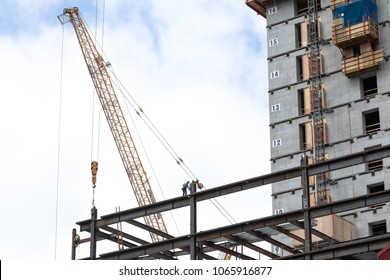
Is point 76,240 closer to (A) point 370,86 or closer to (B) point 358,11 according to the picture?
(A) point 370,86

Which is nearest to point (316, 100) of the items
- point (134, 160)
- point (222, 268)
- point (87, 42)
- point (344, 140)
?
point (344, 140)

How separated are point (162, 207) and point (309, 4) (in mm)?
41849

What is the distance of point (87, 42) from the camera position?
13325 cm

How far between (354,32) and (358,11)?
2.20 metres

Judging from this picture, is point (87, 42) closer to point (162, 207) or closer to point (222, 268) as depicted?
point (162, 207)

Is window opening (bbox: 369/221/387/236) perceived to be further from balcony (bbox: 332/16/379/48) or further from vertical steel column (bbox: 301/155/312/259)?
A: vertical steel column (bbox: 301/155/312/259)

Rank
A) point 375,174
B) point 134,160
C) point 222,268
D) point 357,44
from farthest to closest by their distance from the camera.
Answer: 1. point 134,160
2. point 357,44
3. point 375,174
4. point 222,268

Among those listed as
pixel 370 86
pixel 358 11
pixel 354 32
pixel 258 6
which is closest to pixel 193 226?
pixel 354 32

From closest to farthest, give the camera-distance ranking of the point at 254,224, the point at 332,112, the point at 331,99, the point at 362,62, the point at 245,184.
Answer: the point at 254,224 → the point at 245,184 → the point at 362,62 → the point at 332,112 → the point at 331,99

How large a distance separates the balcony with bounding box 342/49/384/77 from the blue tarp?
3.23m

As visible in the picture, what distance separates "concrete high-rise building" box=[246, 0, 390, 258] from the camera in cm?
9681

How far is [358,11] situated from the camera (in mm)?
101500

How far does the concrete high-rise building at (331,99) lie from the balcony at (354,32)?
0.30ft

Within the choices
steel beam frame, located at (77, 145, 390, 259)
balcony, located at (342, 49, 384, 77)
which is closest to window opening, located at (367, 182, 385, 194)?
balcony, located at (342, 49, 384, 77)
